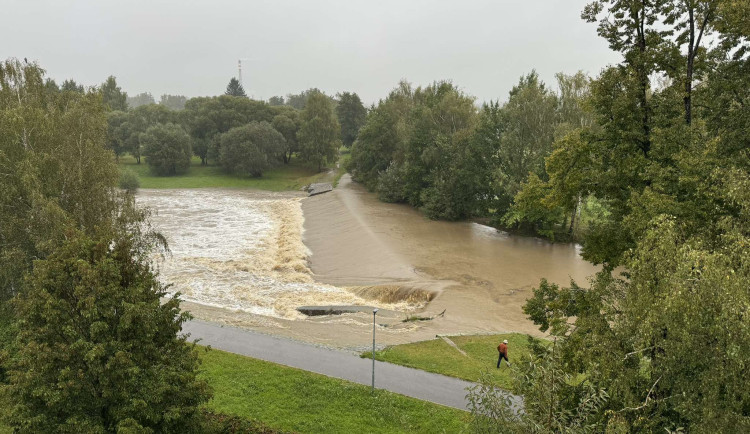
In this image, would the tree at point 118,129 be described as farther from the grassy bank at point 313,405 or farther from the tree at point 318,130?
the grassy bank at point 313,405

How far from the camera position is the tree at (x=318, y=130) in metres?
79.9

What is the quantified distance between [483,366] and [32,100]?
2231cm

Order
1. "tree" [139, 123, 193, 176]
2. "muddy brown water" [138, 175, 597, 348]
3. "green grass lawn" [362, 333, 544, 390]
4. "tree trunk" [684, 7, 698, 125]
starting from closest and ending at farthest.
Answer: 1. "tree trunk" [684, 7, 698, 125]
2. "green grass lawn" [362, 333, 544, 390]
3. "muddy brown water" [138, 175, 597, 348]
4. "tree" [139, 123, 193, 176]

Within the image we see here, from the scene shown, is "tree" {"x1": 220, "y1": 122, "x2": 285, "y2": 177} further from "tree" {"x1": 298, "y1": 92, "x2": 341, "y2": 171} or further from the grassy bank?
the grassy bank

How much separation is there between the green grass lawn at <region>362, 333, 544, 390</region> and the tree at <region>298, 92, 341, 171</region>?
201 feet

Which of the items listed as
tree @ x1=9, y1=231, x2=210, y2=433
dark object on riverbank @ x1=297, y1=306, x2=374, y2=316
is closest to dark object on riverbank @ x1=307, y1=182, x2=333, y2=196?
dark object on riverbank @ x1=297, y1=306, x2=374, y2=316

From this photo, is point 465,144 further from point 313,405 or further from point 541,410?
point 541,410

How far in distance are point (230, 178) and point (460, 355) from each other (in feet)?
221

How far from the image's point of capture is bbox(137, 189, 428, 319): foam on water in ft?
98.6

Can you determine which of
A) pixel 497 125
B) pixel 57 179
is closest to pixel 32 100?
pixel 57 179

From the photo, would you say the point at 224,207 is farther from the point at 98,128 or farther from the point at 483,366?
the point at 483,366

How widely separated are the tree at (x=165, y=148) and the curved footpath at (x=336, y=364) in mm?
62163

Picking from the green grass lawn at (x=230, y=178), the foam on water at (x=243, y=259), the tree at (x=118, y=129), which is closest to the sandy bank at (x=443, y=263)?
the foam on water at (x=243, y=259)

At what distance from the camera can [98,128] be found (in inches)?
784
